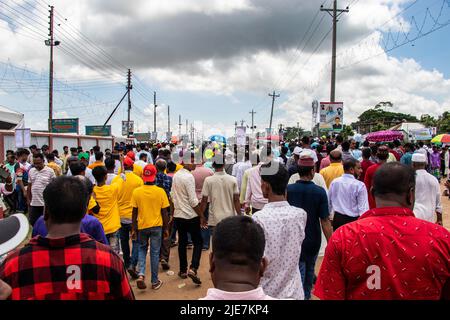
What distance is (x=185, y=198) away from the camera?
17.8ft

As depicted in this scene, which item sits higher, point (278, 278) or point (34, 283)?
point (34, 283)

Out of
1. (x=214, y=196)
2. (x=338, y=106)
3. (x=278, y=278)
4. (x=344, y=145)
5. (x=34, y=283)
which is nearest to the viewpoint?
(x=34, y=283)

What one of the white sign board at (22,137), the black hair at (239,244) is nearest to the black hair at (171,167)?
the black hair at (239,244)

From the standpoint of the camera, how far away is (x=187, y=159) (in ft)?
19.9

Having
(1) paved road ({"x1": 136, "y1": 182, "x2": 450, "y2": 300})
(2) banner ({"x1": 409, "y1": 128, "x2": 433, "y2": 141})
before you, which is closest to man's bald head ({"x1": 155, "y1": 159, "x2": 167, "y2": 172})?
(1) paved road ({"x1": 136, "y1": 182, "x2": 450, "y2": 300})

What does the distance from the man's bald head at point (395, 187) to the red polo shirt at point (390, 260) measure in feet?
0.24

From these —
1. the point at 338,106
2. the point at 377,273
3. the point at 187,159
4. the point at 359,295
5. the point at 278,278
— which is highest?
the point at 338,106

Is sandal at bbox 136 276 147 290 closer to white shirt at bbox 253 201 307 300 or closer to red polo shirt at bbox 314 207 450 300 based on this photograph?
white shirt at bbox 253 201 307 300

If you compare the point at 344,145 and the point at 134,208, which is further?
the point at 344,145

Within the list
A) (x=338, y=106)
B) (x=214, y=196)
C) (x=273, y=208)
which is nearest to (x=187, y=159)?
(x=214, y=196)

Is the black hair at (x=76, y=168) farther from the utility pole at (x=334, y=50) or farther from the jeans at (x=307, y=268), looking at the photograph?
the utility pole at (x=334, y=50)

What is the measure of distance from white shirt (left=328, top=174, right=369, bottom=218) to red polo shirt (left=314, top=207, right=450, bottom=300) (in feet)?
8.86
